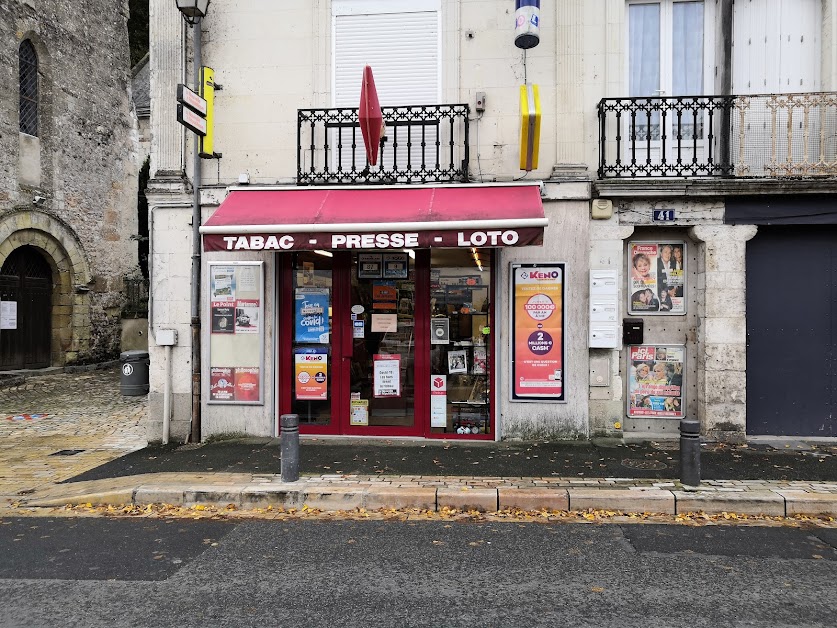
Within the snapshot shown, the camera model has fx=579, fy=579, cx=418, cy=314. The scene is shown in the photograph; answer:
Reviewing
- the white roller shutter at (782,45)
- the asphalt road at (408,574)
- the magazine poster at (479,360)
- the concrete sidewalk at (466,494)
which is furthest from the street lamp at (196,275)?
the white roller shutter at (782,45)

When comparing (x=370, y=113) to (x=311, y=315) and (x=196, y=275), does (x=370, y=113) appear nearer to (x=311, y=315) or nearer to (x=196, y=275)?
(x=311, y=315)

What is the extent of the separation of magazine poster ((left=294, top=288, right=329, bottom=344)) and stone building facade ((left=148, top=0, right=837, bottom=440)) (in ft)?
0.73

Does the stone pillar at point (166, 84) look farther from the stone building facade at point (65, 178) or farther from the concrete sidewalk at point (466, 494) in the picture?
the stone building facade at point (65, 178)

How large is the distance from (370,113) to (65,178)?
11825 millimetres

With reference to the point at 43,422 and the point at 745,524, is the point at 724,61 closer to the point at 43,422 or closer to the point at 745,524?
the point at 745,524

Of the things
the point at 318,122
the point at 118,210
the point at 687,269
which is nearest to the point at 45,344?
the point at 118,210

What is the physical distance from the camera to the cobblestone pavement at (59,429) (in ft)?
21.8

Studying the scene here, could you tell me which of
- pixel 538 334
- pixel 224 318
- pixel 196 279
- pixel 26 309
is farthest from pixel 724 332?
pixel 26 309

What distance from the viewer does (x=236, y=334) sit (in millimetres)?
7801

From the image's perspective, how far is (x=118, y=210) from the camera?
55.7ft

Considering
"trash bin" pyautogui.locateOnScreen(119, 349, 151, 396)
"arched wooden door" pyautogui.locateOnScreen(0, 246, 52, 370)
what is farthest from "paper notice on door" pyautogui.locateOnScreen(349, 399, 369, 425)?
"arched wooden door" pyautogui.locateOnScreen(0, 246, 52, 370)

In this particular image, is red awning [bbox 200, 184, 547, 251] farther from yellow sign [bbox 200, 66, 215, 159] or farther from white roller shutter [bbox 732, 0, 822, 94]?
white roller shutter [bbox 732, 0, 822, 94]

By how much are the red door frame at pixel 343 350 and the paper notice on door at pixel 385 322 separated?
0.29 m

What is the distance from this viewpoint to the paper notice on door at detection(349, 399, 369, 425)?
7.86 metres
